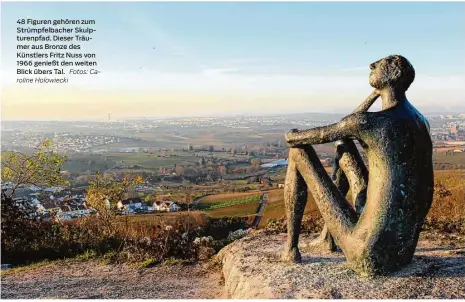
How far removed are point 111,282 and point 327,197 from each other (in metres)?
4.82

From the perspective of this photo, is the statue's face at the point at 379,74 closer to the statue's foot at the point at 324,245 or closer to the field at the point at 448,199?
the statue's foot at the point at 324,245

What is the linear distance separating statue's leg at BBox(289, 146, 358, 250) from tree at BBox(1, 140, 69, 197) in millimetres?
9674

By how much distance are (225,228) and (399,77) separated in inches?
390

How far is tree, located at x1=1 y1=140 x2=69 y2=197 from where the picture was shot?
14.3 metres

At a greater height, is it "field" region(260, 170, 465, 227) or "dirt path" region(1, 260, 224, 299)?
"field" region(260, 170, 465, 227)

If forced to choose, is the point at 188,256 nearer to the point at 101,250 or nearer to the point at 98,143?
the point at 101,250

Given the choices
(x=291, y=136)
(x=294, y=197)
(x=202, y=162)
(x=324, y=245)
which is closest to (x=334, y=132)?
(x=291, y=136)

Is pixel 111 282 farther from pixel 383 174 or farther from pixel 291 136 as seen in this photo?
pixel 383 174

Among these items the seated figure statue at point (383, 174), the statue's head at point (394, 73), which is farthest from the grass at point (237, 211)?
the statue's head at point (394, 73)

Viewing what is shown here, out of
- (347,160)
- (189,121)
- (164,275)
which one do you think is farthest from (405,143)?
(189,121)

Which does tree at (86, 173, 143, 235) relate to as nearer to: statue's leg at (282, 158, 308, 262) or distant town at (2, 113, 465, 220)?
distant town at (2, 113, 465, 220)

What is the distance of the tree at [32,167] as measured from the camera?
14336 millimetres

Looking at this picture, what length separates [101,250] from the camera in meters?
11.7

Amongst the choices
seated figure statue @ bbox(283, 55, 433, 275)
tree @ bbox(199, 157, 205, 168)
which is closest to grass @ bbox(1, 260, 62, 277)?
seated figure statue @ bbox(283, 55, 433, 275)
